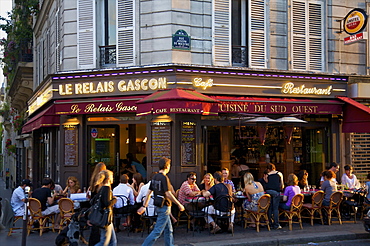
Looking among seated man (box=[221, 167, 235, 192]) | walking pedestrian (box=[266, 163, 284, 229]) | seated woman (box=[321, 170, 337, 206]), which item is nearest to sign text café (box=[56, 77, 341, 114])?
seated man (box=[221, 167, 235, 192])

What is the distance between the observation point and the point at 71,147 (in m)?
13.4

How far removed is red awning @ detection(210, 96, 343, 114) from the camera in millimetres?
12781

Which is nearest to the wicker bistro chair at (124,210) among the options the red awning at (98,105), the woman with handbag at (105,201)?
the red awning at (98,105)

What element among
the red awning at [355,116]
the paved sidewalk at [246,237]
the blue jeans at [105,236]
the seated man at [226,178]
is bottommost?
the paved sidewalk at [246,237]

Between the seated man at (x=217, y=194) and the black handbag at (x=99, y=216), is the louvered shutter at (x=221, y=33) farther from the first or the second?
the black handbag at (x=99, y=216)

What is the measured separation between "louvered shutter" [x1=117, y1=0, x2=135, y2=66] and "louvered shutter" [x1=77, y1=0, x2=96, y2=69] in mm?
796

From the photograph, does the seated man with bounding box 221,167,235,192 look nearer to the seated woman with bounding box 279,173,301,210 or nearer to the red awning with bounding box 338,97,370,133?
the seated woman with bounding box 279,173,301,210

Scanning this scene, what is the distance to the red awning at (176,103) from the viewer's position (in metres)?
11.3

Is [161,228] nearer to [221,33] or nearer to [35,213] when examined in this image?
[35,213]

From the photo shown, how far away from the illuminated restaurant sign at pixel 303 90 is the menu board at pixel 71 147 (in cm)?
621

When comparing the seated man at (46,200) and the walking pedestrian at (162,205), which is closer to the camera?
the walking pedestrian at (162,205)

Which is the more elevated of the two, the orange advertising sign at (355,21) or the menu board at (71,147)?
the orange advertising sign at (355,21)

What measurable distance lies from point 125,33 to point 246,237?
21.1ft

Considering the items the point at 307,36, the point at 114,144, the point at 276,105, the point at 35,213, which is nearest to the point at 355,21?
the point at 307,36
